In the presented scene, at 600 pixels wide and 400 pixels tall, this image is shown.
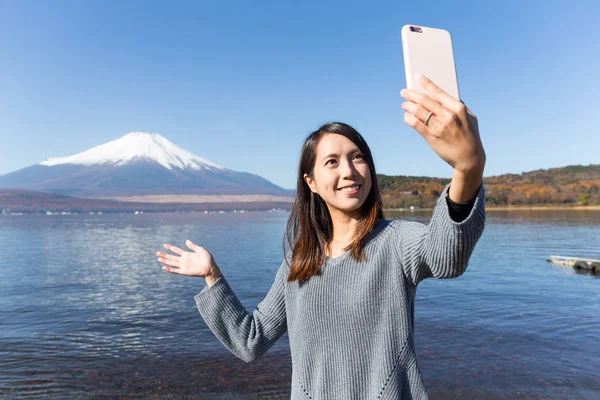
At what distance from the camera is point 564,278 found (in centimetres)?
2067

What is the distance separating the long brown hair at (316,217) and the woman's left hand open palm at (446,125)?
58 centimetres

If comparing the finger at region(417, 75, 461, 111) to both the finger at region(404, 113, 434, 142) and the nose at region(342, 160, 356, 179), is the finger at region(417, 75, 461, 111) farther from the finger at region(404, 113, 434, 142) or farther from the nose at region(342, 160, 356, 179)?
the nose at region(342, 160, 356, 179)

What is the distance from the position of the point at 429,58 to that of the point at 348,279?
2.64 feet

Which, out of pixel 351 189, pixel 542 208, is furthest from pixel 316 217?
pixel 542 208

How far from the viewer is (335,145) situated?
186 cm

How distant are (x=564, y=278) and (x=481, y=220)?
22.4 metres

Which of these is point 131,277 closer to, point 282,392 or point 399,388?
point 282,392

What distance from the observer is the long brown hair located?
1.81m

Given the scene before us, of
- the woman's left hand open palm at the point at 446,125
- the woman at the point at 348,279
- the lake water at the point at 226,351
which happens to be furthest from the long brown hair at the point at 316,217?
the lake water at the point at 226,351

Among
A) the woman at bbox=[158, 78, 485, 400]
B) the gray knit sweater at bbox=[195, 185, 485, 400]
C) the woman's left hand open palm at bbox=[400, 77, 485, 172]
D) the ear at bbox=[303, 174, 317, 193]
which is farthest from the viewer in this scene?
the ear at bbox=[303, 174, 317, 193]

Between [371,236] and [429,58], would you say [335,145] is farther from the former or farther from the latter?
[429,58]

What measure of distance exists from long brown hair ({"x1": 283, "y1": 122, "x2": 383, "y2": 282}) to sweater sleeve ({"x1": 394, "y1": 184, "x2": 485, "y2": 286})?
171 millimetres

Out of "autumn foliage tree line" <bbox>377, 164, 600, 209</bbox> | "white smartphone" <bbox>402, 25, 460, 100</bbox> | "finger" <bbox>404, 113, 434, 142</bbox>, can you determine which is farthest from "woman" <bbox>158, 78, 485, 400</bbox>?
"autumn foliage tree line" <bbox>377, 164, 600, 209</bbox>

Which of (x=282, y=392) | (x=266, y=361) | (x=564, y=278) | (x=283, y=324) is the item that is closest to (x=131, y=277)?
(x=266, y=361)
